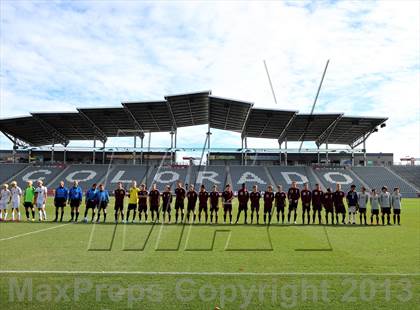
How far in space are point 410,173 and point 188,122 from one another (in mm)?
31097

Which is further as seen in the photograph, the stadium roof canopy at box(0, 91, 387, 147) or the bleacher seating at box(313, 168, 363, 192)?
the bleacher seating at box(313, 168, 363, 192)

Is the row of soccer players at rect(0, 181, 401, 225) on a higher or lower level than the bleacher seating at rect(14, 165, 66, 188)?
lower

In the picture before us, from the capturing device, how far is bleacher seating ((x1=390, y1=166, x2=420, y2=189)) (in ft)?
169

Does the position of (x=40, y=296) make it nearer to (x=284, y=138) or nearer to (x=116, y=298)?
(x=116, y=298)

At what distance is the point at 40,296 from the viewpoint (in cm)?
581

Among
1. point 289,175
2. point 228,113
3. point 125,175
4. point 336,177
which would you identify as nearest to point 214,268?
point 228,113

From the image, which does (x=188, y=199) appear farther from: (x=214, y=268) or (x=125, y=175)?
(x=125, y=175)

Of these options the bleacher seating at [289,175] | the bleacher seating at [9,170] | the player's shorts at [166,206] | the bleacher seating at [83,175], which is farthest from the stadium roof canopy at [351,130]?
the bleacher seating at [9,170]

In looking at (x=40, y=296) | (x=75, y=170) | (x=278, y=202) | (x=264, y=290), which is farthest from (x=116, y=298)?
(x=75, y=170)

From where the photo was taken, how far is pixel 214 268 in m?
7.88

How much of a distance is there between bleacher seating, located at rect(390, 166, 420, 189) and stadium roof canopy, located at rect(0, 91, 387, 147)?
702cm

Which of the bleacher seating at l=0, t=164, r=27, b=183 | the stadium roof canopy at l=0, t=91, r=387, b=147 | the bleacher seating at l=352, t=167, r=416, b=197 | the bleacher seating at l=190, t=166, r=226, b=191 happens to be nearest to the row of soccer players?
the stadium roof canopy at l=0, t=91, r=387, b=147

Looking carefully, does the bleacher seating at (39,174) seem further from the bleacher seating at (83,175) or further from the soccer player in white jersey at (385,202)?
the soccer player in white jersey at (385,202)

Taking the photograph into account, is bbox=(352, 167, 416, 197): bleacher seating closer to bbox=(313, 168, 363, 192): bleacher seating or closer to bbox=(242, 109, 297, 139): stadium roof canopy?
bbox=(313, 168, 363, 192): bleacher seating
